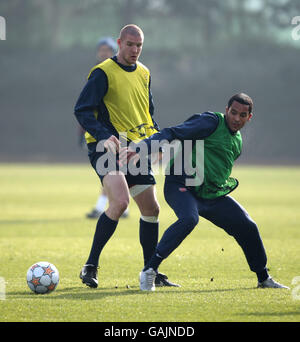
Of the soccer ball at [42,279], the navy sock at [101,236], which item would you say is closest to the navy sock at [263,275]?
the navy sock at [101,236]

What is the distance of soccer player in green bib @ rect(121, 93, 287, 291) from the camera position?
245 inches

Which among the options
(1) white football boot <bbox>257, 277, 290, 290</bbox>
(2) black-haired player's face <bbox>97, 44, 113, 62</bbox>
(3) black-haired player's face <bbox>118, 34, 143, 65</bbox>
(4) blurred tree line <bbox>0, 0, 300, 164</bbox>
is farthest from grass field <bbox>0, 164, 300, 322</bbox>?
(4) blurred tree line <bbox>0, 0, 300, 164</bbox>

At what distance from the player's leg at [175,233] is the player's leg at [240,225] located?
0.68ft

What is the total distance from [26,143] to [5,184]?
2445 centimetres

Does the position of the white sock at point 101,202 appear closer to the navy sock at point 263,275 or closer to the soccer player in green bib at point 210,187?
the soccer player in green bib at point 210,187

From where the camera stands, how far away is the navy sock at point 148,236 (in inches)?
271

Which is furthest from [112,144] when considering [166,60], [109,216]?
[166,60]

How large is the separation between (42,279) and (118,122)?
5.21 ft

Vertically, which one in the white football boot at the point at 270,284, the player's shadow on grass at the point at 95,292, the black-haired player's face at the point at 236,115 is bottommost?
the player's shadow on grass at the point at 95,292

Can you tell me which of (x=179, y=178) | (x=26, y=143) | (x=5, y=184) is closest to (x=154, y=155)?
(x=179, y=178)

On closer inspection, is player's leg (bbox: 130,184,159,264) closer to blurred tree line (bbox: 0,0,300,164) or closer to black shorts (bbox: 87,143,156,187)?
black shorts (bbox: 87,143,156,187)

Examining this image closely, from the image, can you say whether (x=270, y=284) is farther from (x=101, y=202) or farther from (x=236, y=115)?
(x=101, y=202)

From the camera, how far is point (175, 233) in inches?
243

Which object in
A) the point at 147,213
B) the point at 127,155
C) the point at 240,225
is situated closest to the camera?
the point at 127,155
